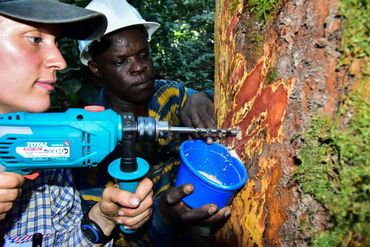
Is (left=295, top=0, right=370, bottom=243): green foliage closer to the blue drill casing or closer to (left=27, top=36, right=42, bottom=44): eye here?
the blue drill casing

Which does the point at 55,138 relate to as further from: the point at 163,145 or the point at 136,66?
the point at 163,145

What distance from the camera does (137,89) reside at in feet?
9.25

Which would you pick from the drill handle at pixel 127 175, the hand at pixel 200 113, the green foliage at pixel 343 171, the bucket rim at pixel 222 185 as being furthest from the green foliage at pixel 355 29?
the drill handle at pixel 127 175

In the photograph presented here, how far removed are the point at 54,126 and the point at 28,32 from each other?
0.53 m

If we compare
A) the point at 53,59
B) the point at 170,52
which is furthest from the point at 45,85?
the point at 170,52

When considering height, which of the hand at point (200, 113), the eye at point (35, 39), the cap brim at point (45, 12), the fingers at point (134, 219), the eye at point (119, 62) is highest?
the cap brim at point (45, 12)

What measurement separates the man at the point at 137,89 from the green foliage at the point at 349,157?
1.08 metres

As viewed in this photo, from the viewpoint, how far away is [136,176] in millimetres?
1605

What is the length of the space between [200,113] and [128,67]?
0.93 m

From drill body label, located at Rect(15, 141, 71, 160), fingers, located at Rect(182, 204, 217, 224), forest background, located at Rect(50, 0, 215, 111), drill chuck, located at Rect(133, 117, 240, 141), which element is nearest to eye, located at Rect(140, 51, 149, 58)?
drill chuck, located at Rect(133, 117, 240, 141)

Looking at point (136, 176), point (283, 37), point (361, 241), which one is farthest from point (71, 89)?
point (361, 241)

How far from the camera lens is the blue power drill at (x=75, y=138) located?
1.58m

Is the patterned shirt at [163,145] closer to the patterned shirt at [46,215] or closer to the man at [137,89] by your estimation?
the man at [137,89]

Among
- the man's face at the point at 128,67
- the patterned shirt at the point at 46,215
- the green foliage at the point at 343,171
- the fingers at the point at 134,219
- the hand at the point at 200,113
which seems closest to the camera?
the green foliage at the point at 343,171
